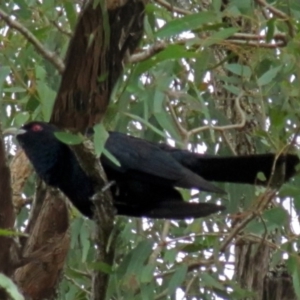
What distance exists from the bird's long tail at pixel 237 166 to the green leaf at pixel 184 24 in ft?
1.34

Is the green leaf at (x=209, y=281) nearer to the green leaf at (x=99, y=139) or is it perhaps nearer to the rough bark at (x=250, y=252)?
the rough bark at (x=250, y=252)

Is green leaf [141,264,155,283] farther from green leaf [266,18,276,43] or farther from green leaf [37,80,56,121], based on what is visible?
green leaf [266,18,276,43]

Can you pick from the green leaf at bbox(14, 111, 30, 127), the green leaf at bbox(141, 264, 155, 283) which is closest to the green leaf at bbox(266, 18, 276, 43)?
the green leaf at bbox(141, 264, 155, 283)

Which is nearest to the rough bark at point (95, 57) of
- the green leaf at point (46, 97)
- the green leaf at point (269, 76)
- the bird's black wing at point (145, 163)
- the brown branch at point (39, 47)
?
the brown branch at point (39, 47)

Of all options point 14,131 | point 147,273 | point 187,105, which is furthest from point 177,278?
point 14,131

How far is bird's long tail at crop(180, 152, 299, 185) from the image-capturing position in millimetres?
1898

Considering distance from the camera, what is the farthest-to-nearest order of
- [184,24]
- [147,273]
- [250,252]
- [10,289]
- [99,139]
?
1. [250,252]
2. [147,273]
3. [184,24]
4. [99,139]
5. [10,289]

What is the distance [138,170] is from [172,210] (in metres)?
0.16

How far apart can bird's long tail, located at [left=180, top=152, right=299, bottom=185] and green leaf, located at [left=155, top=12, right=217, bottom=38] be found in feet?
1.34

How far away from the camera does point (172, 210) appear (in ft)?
6.91

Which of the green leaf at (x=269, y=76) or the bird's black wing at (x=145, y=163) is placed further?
the bird's black wing at (x=145, y=163)

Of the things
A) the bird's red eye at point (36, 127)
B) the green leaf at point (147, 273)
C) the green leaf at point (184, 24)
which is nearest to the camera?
the green leaf at point (184, 24)

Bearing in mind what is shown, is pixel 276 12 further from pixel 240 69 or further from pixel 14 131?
pixel 14 131

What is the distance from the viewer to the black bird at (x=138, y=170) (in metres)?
2.10
